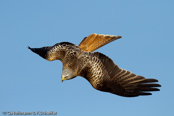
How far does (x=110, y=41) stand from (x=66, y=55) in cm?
158

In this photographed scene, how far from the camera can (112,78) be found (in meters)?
10.8

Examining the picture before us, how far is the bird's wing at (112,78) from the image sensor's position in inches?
418

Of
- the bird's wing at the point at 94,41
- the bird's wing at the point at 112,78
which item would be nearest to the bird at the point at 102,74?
the bird's wing at the point at 112,78

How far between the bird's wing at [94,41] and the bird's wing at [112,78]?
88 cm

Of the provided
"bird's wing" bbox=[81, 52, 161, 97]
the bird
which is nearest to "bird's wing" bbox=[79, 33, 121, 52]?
the bird

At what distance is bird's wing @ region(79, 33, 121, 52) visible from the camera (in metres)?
11.6

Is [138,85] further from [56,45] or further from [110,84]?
[56,45]

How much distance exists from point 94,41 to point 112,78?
1.64 m

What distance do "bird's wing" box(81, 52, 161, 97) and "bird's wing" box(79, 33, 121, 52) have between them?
2.88 ft

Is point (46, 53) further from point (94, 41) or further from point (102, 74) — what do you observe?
point (102, 74)

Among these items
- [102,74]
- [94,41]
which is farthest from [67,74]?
[94,41]

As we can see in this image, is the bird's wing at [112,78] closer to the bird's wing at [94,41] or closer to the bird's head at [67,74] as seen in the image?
the bird's head at [67,74]

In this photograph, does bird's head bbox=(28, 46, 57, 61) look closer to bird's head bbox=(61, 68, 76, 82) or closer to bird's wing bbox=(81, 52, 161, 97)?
bird's head bbox=(61, 68, 76, 82)

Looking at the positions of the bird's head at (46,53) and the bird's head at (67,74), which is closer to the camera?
the bird's head at (67,74)
